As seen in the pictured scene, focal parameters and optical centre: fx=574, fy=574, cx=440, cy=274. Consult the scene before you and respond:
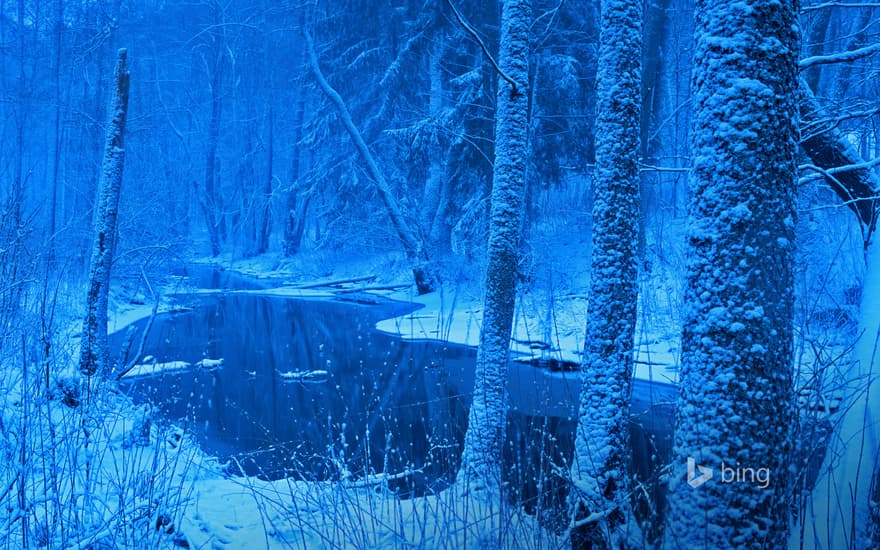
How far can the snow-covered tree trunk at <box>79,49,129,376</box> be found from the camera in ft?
27.3

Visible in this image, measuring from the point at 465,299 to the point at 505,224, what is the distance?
1181 centimetres

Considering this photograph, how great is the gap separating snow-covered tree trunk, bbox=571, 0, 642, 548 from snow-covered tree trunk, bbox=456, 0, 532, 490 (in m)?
1.20

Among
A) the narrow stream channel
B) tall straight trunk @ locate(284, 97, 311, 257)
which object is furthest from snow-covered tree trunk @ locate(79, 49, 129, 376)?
tall straight trunk @ locate(284, 97, 311, 257)

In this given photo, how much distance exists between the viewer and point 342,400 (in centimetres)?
689

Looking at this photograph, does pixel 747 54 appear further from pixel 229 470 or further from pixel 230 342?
pixel 230 342

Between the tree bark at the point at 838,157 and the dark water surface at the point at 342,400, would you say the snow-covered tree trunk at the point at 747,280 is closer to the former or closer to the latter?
the dark water surface at the point at 342,400

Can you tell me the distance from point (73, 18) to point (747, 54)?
2437 cm

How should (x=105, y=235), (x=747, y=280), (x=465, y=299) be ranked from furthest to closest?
(x=465, y=299) → (x=105, y=235) → (x=747, y=280)

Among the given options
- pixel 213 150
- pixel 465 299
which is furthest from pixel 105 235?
pixel 213 150

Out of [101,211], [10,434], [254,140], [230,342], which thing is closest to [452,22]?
[230,342]

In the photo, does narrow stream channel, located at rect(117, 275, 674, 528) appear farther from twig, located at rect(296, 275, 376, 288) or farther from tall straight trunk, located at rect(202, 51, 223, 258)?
tall straight trunk, located at rect(202, 51, 223, 258)

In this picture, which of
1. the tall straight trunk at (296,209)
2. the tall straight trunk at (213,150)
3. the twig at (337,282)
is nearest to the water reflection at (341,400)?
the twig at (337,282)

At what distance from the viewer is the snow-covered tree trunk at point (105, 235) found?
8.31 metres

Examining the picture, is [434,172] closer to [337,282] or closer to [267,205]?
[337,282]
